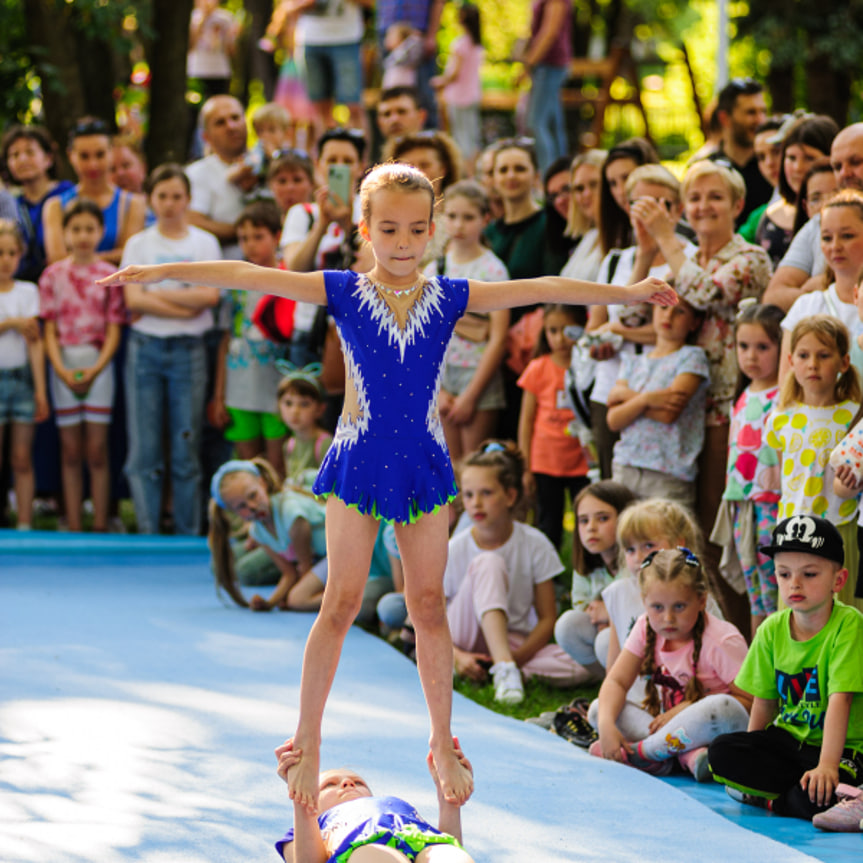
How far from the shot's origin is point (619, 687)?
4.30 metres

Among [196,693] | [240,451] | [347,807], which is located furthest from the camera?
[240,451]

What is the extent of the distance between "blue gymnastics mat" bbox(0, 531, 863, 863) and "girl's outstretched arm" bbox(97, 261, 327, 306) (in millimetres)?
1442

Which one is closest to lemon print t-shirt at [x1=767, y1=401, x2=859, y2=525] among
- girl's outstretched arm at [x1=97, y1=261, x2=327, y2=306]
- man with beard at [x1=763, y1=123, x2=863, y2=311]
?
man with beard at [x1=763, y1=123, x2=863, y2=311]

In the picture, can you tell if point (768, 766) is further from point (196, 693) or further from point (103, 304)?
point (103, 304)

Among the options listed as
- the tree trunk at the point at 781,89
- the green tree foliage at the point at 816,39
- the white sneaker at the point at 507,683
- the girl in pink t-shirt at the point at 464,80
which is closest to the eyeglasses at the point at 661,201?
the white sneaker at the point at 507,683

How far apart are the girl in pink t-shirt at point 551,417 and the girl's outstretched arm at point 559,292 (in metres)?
2.79

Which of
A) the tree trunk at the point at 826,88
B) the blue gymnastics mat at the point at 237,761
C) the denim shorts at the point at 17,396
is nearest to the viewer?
the blue gymnastics mat at the point at 237,761

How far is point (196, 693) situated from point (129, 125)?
31.5ft

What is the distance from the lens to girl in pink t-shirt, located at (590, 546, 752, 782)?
161 inches

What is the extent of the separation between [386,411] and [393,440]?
0.24 feet

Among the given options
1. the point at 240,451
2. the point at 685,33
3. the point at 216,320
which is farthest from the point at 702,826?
the point at 685,33

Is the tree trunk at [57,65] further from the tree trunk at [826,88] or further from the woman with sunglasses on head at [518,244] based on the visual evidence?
the tree trunk at [826,88]

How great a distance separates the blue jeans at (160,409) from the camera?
747 cm

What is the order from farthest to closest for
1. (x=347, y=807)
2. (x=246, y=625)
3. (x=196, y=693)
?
(x=246, y=625)
(x=196, y=693)
(x=347, y=807)
